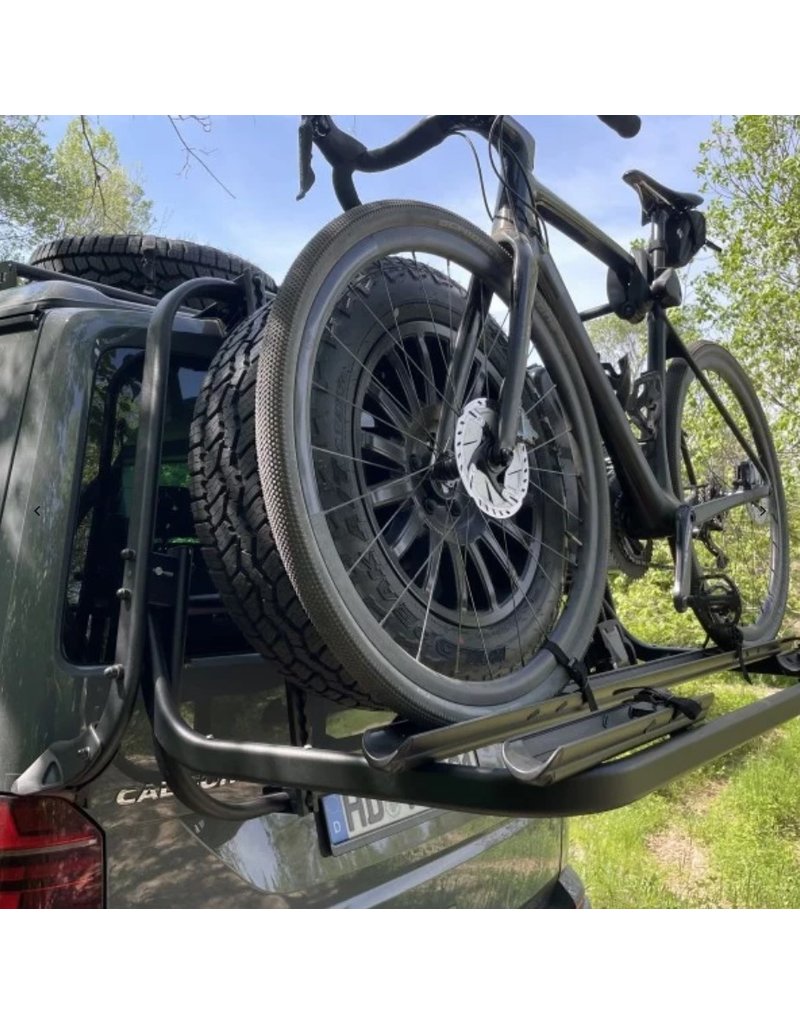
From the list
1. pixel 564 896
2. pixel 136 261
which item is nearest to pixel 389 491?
pixel 564 896

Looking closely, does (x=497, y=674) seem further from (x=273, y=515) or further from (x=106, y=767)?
(x=106, y=767)

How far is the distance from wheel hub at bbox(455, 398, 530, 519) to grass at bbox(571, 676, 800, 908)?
339 cm

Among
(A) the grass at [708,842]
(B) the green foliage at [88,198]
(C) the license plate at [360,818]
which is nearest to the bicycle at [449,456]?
(C) the license plate at [360,818]

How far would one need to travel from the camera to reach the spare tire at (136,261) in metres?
3.07

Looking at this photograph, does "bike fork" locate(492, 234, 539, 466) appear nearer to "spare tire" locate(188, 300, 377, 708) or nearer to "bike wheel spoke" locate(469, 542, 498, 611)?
"bike wheel spoke" locate(469, 542, 498, 611)

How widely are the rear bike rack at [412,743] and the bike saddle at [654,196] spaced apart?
196 centimetres

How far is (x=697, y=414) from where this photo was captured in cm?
480

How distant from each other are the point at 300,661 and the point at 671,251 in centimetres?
242

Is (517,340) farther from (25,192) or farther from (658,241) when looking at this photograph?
(25,192)

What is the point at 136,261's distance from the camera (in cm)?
307

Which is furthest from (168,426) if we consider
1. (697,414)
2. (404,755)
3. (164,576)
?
(697,414)

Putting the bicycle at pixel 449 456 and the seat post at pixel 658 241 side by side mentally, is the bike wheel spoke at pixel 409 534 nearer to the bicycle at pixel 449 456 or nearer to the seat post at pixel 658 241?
the bicycle at pixel 449 456

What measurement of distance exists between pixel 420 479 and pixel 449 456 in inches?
3.1

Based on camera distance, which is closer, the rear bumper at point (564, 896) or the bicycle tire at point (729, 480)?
the rear bumper at point (564, 896)
